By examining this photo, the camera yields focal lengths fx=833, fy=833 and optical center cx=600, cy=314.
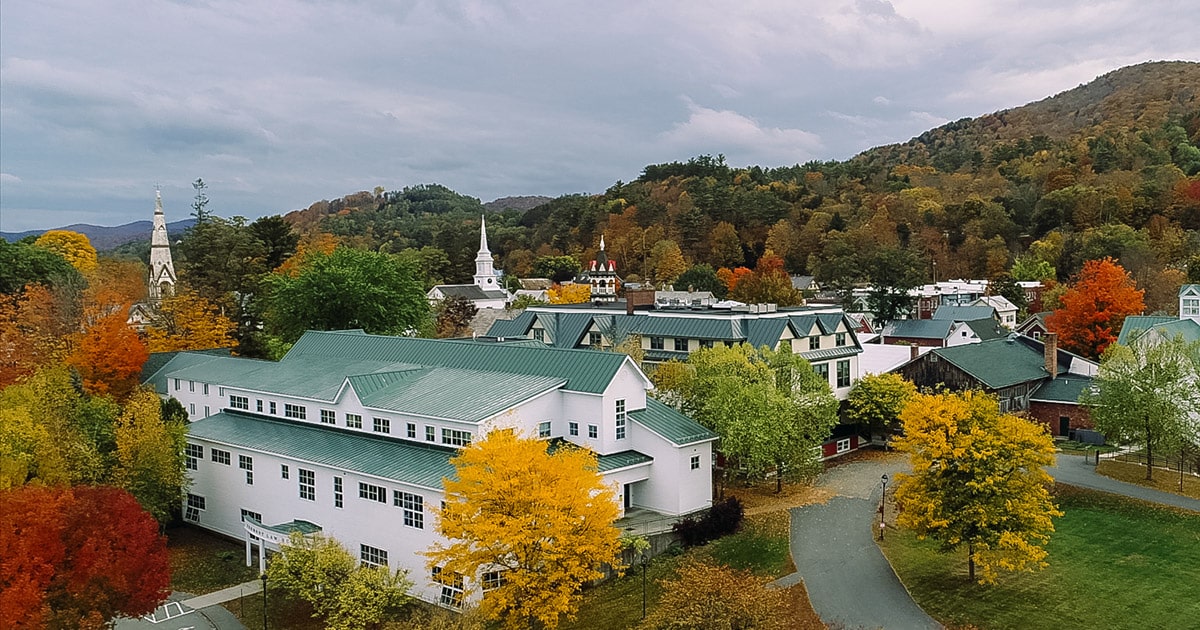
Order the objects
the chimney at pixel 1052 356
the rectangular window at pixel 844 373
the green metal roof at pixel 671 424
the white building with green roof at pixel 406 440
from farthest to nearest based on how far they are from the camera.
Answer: the chimney at pixel 1052 356
the rectangular window at pixel 844 373
the green metal roof at pixel 671 424
the white building with green roof at pixel 406 440

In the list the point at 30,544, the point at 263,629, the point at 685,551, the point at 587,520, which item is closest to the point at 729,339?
the point at 685,551

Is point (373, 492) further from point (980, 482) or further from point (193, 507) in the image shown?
point (980, 482)

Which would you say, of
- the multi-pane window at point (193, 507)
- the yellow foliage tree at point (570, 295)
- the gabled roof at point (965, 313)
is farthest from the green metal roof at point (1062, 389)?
the yellow foliage tree at point (570, 295)

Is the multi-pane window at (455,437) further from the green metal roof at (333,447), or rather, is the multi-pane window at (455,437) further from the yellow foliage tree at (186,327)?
the yellow foliage tree at (186,327)

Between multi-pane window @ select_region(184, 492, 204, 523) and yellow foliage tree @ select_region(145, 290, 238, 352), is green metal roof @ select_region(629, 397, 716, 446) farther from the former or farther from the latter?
yellow foliage tree @ select_region(145, 290, 238, 352)

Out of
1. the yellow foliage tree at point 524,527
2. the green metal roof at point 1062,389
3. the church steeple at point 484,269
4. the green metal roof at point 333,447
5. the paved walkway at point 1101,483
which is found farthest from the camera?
the church steeple at point 484,269

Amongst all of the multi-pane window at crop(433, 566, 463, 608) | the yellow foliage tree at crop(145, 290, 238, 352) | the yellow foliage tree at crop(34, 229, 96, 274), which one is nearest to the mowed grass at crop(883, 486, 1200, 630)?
the multi-pane window at crop(433, 566, 463, 608)
